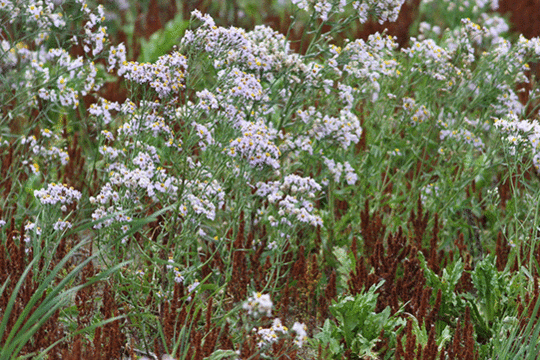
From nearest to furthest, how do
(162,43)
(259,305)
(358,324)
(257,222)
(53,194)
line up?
(259,305) → (53,194) → (358,324) → (257,222) → (162,43)

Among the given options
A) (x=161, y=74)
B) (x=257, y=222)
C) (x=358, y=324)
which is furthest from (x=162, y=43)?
(x=358, y=324)

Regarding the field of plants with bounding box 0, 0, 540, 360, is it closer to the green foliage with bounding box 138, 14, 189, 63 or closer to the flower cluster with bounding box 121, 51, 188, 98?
the flower cluster with bounding box 121, 51, 188, 98

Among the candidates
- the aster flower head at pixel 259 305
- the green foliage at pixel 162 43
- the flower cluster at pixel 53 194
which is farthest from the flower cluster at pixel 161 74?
the green foliage at pixel 162 43

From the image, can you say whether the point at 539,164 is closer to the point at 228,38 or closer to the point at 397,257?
the point at 397,257

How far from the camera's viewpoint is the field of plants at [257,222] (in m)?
2.54

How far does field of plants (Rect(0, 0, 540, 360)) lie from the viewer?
254 centimetres

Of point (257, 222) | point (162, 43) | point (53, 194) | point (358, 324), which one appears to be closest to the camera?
point (53, 194)

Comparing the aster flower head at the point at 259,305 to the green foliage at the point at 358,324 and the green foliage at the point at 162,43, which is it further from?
the green foliage at the point at 162,43

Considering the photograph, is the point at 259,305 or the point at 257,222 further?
the point at 257,222

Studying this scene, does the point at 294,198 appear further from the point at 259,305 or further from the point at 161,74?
the point at 259,305

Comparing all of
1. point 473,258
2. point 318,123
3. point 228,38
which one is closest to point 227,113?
point 228,38

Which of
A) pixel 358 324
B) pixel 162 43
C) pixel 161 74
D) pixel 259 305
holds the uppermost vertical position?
pixel 162 43

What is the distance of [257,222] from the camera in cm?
354

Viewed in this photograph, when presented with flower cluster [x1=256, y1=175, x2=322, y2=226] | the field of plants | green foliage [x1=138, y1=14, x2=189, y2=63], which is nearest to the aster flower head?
the field of plants
